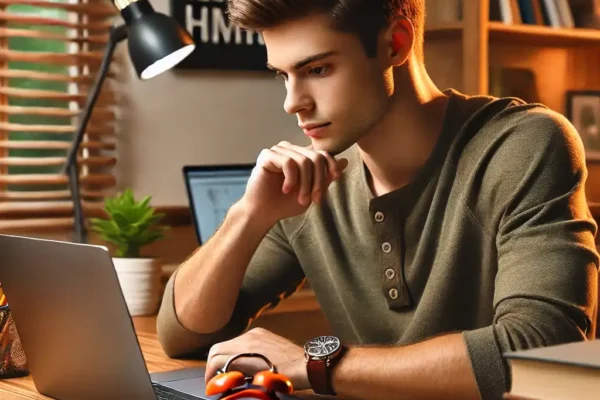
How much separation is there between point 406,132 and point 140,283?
2.84ft

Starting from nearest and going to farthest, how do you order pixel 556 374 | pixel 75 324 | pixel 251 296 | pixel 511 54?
pixel 556 374, pixel 75 324, pixel 251 296, pixel 511 54

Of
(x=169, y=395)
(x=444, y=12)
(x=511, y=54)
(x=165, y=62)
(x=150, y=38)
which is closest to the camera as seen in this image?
(x=169, y=395)

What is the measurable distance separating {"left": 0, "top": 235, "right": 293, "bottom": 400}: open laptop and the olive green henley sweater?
33 cm

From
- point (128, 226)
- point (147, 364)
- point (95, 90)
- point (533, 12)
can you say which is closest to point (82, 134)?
point (95, 90)

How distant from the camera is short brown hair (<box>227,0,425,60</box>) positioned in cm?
152

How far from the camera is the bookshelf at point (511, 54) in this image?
9.65ft

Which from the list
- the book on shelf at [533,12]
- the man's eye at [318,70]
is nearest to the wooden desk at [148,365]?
the man's eye at [318,70]

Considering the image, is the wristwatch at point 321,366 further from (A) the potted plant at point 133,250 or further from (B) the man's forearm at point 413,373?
(A) the potted plant at point 133,250

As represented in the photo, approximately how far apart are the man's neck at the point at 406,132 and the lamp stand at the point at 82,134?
3.06ft

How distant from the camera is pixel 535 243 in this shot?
1405 millimetres

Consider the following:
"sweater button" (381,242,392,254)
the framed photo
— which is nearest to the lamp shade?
"sweater button" (381,242,392,254)

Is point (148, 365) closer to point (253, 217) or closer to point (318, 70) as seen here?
point (253, 217)

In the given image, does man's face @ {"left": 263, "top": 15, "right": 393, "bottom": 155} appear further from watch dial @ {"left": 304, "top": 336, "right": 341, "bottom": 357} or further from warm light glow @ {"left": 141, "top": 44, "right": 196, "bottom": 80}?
warm light glow @ {"left": 141, "top": 44, "right": 196, "bottom": 80}

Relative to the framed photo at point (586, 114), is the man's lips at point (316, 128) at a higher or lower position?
higher
